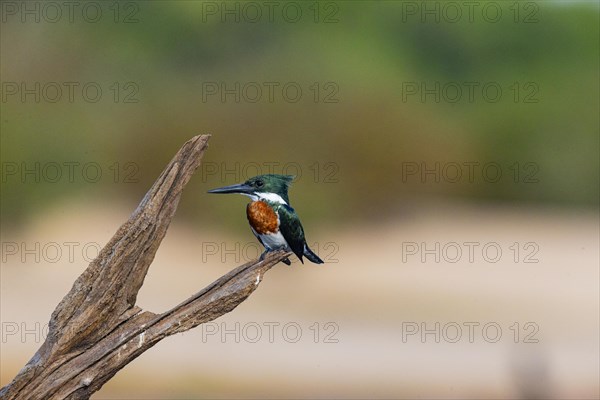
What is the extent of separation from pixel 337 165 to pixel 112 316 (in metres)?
8.27

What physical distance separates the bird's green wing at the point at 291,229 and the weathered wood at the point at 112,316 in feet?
1.35

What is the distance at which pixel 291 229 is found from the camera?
5129 mm

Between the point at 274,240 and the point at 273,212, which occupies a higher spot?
the point at 273,212

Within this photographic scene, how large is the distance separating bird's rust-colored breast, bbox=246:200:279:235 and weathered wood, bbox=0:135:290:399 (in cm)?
41

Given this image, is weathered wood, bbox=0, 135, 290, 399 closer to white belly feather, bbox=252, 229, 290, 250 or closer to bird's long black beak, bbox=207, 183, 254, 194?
bird's long black beak, bbox=207, 183, 254, 194

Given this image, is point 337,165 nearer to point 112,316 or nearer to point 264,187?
point 264,187

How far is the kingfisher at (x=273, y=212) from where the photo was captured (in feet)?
16.6

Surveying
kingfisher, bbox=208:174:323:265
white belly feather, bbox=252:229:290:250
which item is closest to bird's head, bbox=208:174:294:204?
kingfisher, bbox=208:174:323:265

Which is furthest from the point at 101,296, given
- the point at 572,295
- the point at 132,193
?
the point at 572,295

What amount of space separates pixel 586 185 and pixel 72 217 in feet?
23.4

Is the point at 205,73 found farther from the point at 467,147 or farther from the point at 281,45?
the point at 467,147

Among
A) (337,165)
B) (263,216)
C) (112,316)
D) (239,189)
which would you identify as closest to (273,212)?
(263,216)

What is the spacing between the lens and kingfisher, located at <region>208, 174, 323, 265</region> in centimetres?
507

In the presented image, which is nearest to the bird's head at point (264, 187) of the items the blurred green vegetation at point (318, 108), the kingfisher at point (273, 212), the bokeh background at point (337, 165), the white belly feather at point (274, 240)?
the kingfisher at point (273, 212)
